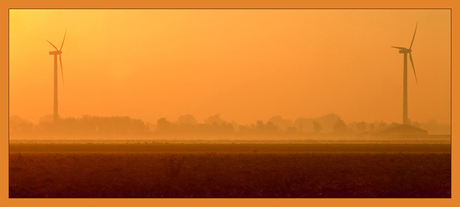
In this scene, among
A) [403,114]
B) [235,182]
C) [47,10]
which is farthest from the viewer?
[403,114]

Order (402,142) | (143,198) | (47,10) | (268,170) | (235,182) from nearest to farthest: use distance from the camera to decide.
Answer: (143,198)
(235,182)
(268,170)
(47,10)
(402,142)

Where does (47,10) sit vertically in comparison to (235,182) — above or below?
above

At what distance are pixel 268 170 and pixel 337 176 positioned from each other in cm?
496

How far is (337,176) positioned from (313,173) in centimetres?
172

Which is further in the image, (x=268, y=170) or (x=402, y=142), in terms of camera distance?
(x=402, y=142)

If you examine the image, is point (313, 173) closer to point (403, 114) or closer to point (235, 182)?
Result: point (235, 182)

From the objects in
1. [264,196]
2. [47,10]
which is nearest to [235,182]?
[264,196]

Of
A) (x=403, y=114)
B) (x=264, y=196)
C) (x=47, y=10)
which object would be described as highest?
(x=47, y=10)

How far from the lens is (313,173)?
47.1 m

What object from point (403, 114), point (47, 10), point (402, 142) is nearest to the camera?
point (47, 10)

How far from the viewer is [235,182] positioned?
44594mm

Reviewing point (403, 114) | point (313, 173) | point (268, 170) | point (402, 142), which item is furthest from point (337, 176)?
point (402, 142)

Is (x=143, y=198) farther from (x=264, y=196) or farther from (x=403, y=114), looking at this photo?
(x=403, y=114)

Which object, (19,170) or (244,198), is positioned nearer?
(244,198)
